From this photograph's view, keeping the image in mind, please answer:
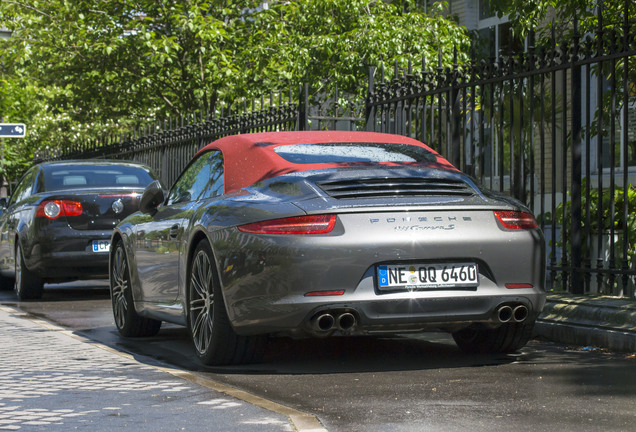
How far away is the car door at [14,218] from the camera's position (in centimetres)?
1294

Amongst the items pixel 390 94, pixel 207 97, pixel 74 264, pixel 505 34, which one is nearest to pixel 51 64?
pixel 207 97

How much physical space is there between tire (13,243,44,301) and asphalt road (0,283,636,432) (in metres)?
4.19

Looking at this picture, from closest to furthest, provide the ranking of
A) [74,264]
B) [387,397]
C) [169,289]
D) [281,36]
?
[387,397]
[169,289]
[74,264]
[281,36]

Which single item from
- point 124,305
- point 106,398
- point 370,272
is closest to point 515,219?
point 370,272

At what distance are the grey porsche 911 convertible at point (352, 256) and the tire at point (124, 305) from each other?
151cm

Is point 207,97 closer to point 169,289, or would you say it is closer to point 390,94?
point 390,94

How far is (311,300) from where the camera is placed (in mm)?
6082

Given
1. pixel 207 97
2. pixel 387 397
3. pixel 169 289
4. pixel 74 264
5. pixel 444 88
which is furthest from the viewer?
pixel 207 97

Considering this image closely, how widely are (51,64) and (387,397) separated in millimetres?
A: 20020

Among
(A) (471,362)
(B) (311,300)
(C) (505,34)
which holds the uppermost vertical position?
(C) (505,34)

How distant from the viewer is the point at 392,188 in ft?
21.1

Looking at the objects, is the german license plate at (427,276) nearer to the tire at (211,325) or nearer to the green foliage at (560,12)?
the tire at (211,325)

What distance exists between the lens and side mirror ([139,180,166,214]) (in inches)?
316

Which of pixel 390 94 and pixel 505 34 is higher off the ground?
pixel 505 34
